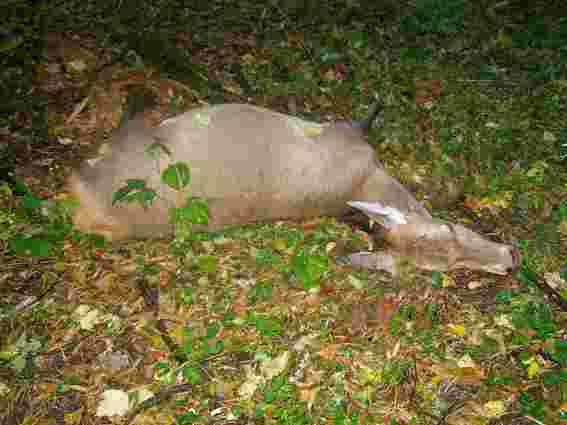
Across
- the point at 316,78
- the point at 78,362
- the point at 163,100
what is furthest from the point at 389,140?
the point at 78,362

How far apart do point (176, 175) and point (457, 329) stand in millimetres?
2565

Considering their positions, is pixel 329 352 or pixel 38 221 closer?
pixel 329 352

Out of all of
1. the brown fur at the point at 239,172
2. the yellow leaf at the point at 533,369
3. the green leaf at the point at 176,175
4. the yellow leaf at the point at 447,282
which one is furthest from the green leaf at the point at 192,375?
the yellow leaf at the point at 533,369

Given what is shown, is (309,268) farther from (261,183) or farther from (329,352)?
(261,183)

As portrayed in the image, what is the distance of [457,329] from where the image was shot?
3805 millimetres

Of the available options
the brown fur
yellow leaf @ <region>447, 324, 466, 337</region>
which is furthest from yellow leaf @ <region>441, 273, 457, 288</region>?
the brown fur

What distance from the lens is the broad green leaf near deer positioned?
376cm

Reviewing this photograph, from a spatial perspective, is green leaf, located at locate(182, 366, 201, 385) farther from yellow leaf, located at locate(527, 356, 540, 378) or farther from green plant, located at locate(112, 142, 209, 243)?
yellow leaf, located at locate(527, 356, 540, 378)

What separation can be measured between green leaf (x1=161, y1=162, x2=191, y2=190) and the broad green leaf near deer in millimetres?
130

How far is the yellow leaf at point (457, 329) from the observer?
379 cm

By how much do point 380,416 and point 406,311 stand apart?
0.91 metres

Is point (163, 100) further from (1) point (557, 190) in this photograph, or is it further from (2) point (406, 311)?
(1) point (557, 190)

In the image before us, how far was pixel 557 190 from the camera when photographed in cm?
502

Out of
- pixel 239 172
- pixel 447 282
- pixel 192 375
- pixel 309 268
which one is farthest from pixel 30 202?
pixel 447 282
